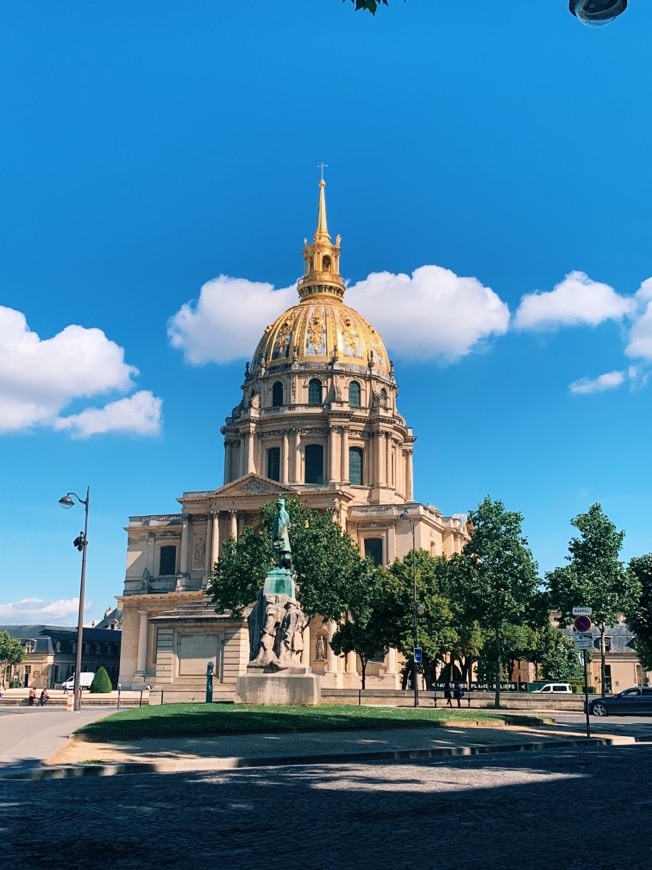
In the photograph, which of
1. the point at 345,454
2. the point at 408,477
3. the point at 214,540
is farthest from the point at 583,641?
the point at 408,477

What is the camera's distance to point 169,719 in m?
26.1

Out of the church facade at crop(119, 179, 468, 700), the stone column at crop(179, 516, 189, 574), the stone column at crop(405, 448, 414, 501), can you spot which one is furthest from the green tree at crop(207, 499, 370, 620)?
the stone column at crop(405, 448, 414, 501)

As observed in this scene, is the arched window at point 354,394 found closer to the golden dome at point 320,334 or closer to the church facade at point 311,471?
the church facade at point 311,471

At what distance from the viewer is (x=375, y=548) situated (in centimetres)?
9006

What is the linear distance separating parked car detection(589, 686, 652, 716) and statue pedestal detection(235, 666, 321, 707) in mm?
12637

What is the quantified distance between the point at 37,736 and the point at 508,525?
33.2m

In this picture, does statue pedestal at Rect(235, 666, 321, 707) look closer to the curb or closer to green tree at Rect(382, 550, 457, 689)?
the curb

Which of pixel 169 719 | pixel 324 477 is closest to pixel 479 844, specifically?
pixel 169 719

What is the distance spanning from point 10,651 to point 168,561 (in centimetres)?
2428

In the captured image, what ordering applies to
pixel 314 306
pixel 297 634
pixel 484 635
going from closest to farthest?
pixel 297 634 < pixel 484 635 < pixel 314 306

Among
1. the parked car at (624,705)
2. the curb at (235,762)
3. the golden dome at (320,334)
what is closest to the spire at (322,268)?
the golden dome at (320,334)

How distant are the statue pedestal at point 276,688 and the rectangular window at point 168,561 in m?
63.6

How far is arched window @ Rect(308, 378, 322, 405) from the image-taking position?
100 meters

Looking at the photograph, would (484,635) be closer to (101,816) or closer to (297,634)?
(297,634)
